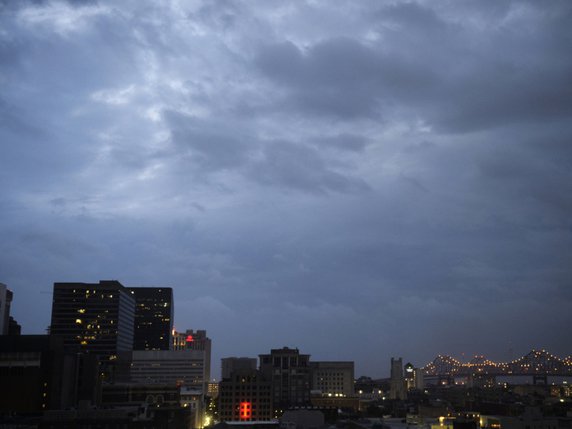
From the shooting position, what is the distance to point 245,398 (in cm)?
19538

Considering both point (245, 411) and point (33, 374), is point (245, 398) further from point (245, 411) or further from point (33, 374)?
point (33, 374)

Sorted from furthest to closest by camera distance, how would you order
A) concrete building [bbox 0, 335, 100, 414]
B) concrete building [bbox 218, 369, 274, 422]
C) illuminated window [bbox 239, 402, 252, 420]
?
1. illuminated window [bbox 239, 402, 252, 420]
2. concrete building [bbox 218, 369, 274, 422]
3. concrete building [bbox 0, 335, 100, 414]

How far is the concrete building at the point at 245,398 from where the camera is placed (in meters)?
193

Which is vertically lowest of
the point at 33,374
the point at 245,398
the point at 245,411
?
the point at 245,411

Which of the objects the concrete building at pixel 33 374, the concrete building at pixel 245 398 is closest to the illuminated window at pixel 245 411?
the concrete building at pixel 245 398

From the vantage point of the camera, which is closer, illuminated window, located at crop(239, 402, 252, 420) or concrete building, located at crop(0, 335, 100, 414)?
concrete building, located at crop(0, 335, 100, 414)

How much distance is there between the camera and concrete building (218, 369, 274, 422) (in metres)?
193

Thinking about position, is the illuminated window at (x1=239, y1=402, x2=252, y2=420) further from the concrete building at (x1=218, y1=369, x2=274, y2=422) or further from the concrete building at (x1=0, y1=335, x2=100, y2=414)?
the concrete building at (x1=0, y1=335, x2=100, y2=414)

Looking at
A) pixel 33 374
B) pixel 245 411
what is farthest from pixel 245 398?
pixel 33 374

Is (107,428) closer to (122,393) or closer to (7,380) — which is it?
(7,380)

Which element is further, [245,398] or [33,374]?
[245,398]

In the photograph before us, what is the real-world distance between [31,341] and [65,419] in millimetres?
50454

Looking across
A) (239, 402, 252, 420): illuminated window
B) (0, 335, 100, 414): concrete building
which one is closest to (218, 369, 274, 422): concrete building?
(239, 402, 252, 420): illuminated window

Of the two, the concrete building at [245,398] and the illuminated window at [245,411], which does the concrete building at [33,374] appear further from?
the illuminated window at [245,411]
